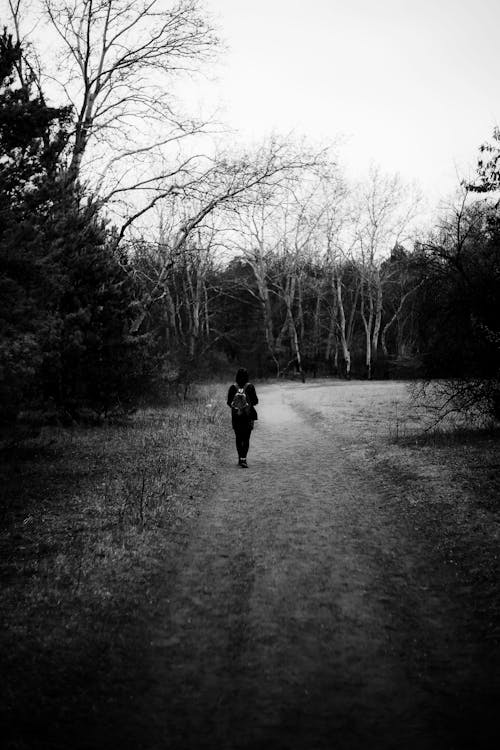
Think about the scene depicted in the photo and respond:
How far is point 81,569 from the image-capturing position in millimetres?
4984

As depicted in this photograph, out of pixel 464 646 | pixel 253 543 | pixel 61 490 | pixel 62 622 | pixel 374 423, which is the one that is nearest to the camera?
pixel 464 646

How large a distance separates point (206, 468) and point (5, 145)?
6.67 metres

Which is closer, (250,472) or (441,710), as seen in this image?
(441,710)

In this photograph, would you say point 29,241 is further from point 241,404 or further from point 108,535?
point 241,404

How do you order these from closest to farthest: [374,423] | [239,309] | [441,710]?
[441,710] < [374,423] < [239,309]

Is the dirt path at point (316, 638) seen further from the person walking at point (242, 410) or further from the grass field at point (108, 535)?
the person walking at point (242, 410)

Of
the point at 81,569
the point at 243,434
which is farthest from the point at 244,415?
the point at 81,569

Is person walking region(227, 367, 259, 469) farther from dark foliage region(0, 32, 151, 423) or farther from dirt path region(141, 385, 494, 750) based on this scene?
dark foliage region(0, 32, 151, 423)

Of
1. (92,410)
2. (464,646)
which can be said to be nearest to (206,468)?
(92,410)

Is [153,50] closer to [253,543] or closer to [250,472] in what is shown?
[250,472]

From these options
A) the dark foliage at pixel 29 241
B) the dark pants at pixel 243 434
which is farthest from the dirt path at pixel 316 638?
the dark foliage at pixel 29 241

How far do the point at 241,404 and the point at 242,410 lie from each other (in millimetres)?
132

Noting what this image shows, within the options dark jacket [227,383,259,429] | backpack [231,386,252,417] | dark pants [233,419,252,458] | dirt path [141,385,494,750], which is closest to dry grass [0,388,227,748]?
dirt path [141,385,494,750]

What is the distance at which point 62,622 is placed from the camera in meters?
4.02
